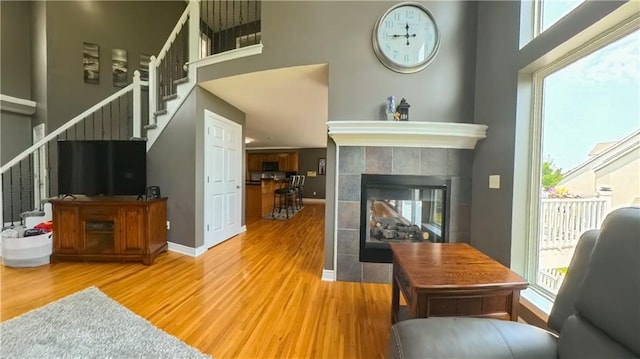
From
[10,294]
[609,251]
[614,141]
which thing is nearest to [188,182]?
[10,294]

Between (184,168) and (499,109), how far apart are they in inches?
139

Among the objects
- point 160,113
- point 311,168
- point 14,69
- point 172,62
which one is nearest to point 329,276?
point 160,113

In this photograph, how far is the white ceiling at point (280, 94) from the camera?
9.47ft

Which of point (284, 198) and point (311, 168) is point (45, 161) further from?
point (311, 168)

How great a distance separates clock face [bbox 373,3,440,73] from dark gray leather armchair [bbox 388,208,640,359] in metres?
2.01

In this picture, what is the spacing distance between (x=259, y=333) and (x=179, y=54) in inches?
188

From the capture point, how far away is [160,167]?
343cm

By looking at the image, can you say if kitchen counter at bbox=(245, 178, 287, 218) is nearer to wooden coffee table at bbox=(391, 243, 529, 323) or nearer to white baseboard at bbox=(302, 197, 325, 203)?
white baseboard at bbox=(302, 197, 325, 203)

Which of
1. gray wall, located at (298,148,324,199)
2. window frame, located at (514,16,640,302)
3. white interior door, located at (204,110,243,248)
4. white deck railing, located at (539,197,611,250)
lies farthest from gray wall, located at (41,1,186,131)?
white deck railing, located at (539,197,611,250)

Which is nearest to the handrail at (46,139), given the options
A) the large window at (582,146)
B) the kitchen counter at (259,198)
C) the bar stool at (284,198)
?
the kitchen counter at (259,198)

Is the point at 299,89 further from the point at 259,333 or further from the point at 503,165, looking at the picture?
the point at 259,333

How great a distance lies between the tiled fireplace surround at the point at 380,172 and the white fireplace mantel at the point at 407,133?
0.06 meters

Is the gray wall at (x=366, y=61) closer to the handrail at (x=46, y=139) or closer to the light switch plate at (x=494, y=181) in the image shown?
the light switch plate at (x=494, y=181)

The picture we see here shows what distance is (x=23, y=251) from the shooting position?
2.76 m
